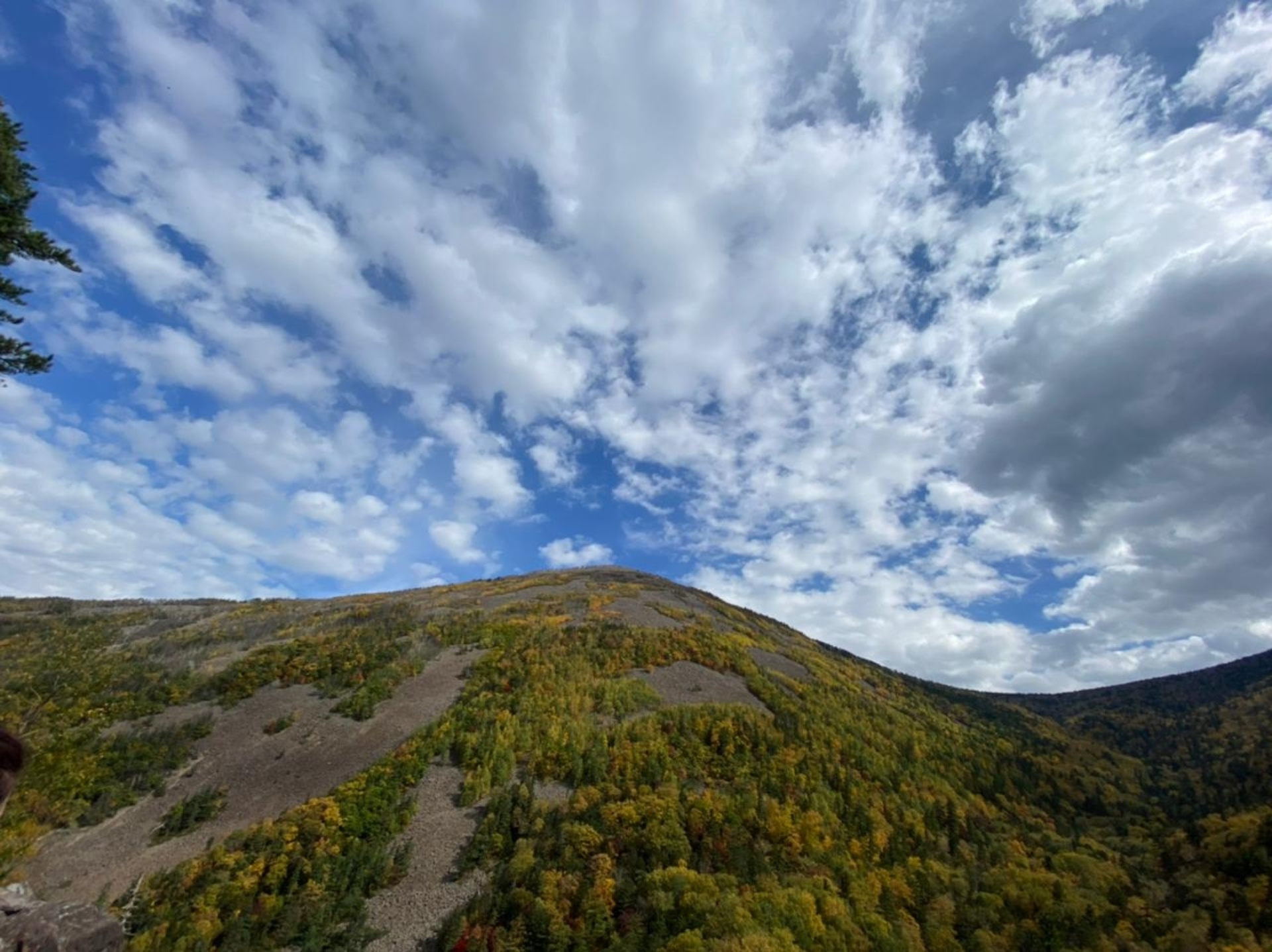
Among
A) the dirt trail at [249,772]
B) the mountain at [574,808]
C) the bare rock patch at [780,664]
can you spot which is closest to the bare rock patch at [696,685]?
the mountain at [574,808]

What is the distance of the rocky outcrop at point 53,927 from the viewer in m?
16.1

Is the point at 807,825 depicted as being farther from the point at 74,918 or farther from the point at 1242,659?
the point at 1242,659

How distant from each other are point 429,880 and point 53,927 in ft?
42.4

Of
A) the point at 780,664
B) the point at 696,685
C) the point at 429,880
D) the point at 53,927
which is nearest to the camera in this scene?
the point at 53,927

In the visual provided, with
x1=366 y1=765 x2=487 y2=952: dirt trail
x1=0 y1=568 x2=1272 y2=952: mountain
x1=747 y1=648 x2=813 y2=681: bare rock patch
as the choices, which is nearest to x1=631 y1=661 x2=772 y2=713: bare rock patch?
x1=0 y1=568 x2=1272 y2=952: mountain

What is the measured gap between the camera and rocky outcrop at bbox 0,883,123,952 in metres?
16.1

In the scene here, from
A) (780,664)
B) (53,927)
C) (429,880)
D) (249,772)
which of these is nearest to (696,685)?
(780,664)

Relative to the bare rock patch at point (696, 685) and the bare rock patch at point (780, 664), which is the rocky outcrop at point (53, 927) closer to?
the bare rock patch at point (696, 685)

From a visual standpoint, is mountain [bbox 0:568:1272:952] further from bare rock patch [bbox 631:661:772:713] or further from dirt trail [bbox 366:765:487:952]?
bare rock patch [bbox 631:661:772:713]

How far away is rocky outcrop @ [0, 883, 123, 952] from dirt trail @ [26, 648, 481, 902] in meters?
7.48

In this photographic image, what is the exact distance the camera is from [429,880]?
85.1ft

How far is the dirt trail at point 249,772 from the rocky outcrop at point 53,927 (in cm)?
748

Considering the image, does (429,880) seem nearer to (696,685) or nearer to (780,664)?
(696,685)

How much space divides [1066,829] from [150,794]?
57.8 m
